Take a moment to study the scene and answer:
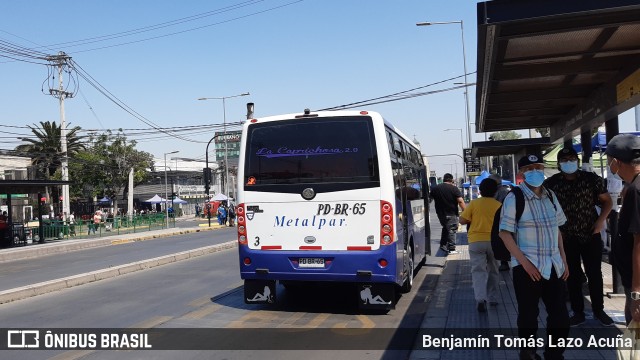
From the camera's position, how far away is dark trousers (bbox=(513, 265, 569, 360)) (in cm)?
469

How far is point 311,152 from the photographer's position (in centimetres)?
806

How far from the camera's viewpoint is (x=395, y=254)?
7.65 m

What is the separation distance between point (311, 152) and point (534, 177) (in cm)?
383

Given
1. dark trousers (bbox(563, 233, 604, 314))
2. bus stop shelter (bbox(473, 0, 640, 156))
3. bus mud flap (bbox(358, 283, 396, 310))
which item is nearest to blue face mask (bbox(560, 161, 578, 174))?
dark trousers (bbox(563, 233, 604, 314))

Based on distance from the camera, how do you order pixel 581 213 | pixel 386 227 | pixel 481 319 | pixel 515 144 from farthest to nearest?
pixel 515 144, pixel 386 227, pixel 481 319, pixel 581 213

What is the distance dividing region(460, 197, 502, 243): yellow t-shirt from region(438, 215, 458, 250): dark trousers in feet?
21.1

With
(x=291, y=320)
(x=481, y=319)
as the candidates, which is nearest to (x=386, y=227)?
(x=481, y=319)

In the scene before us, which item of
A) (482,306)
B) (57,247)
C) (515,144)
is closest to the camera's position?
(482,306)

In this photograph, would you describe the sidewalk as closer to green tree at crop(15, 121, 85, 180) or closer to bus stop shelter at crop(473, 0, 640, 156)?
bus stop shelter at crop(473, 0, 640, 156)

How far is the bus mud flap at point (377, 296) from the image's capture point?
25.5 feet

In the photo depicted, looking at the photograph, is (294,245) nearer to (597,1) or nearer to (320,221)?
(320,221)

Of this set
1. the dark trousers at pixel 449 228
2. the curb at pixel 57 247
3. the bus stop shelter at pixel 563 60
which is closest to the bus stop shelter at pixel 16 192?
the curb at pixel 57 247

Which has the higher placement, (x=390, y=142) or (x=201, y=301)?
(x=390, y=142)

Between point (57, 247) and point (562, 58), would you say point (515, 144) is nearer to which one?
point (562, 58)
